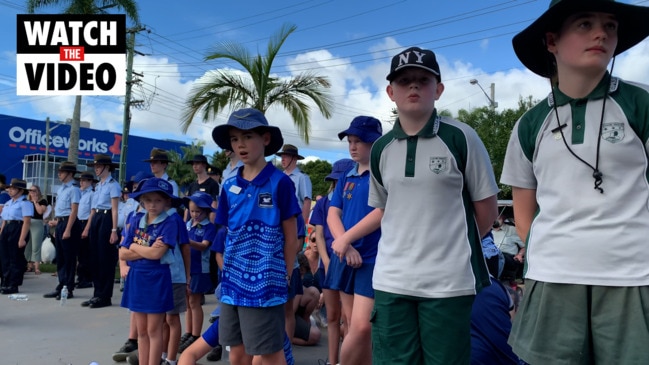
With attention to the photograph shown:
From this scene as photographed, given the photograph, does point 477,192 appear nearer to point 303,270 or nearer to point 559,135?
point 559,135

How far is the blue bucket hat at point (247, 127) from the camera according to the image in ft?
11.4

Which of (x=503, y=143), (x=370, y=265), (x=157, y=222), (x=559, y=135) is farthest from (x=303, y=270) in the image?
(x=503, y=143)

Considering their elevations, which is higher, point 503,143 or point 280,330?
point 503,143

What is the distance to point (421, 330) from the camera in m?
2.40

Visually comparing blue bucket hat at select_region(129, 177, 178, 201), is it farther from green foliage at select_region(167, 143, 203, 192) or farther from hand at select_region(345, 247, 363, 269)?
green foliage at select_region(167, 143, 203, 192)

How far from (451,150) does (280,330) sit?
1.67m

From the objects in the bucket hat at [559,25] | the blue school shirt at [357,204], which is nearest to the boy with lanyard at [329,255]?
the blue school shirt at [357,204]

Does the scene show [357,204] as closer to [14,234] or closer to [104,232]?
[104,232]

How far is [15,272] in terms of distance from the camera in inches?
372

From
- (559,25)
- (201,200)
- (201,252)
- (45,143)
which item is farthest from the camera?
(45,143)

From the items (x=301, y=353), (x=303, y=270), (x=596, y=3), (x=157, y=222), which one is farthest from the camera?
(x=303, y=270)

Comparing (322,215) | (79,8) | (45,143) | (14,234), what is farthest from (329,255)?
(45,143)

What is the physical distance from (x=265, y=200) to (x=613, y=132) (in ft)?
7.04

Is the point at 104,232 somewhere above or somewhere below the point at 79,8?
below
